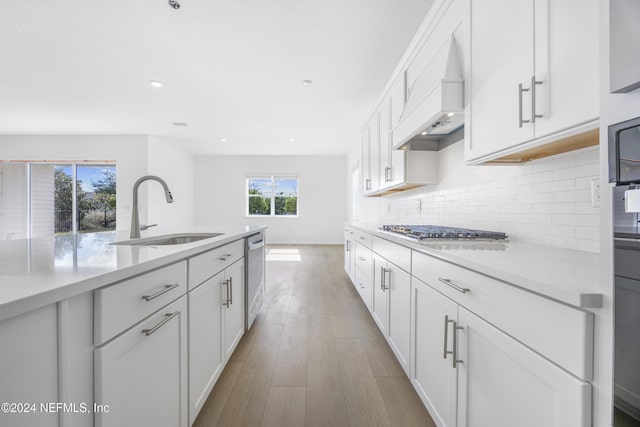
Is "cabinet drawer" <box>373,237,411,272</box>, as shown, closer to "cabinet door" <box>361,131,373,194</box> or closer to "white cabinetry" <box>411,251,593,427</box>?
"white cabinetry" <box>411,251,593,427</box>

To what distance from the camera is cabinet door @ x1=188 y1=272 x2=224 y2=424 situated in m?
1.20

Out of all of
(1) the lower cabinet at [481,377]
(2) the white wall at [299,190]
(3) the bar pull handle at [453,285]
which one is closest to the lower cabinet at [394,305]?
(1) the lower cabinet at [481,377]

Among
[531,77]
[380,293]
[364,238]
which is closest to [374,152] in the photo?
[364,238]

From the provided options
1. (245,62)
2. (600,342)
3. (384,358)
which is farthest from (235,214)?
(600,342)

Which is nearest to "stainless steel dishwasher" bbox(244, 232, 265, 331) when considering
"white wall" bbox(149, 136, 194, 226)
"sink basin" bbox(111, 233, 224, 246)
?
"sink basin" bbox(111, 233, 224, 246)

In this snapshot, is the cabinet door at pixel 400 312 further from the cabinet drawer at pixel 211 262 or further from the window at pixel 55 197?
the window at pixel 55 197

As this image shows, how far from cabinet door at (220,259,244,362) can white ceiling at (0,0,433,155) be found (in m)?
2.06

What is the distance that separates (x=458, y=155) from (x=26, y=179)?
868 cm

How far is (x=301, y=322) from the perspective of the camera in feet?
8.09

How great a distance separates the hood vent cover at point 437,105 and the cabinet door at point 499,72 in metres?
0.11

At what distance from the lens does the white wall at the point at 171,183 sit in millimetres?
6218

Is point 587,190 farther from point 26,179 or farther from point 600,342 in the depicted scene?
point 26,179

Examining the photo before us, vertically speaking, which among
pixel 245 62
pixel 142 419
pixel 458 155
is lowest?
pixel 142 419

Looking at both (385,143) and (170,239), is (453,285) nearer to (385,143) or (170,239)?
(170,239)
